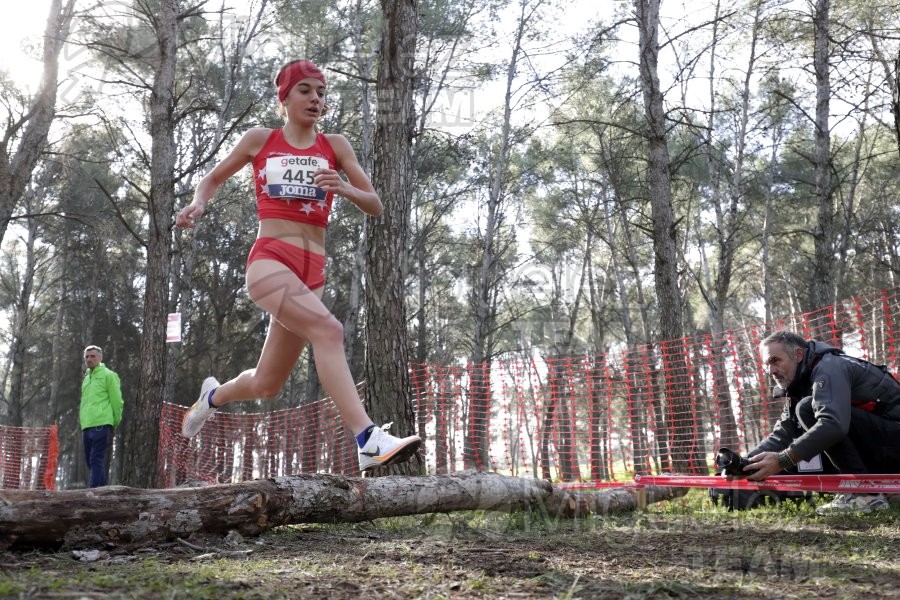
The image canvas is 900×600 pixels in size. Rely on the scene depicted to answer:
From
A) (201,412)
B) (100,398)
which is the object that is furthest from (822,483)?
(100,398)

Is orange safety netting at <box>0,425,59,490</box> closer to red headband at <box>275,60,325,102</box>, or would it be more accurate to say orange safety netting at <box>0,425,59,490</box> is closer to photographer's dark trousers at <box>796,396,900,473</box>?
red headband at <box>275,60,325,102</box>

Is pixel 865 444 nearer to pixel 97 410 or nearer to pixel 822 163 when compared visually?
pixel 97 410

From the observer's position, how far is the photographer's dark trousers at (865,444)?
4039 millimetres

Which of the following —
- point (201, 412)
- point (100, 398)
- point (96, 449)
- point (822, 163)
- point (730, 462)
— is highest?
point (822, 163)

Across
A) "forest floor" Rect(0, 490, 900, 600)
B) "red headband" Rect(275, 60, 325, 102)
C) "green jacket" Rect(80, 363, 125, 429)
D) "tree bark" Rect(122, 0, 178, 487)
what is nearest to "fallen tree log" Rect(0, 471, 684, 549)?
"forest floor" Rect(0, 490, 900, 600)

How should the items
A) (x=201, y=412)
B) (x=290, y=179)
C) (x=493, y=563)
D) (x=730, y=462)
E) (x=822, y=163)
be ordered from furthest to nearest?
(x=822, y=163), (x=201, y=412), (x=730, y=462), (x=290, y=179), (x=493, y=563)

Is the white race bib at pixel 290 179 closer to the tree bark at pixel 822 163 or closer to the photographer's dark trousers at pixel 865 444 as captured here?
the photographer's dark trousers at pixel 865 444

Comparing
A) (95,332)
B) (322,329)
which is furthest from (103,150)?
(322,329)

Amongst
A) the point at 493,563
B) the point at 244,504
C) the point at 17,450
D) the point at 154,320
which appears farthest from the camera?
the point at 17,450

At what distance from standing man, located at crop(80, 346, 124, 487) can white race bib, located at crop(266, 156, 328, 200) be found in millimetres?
6030

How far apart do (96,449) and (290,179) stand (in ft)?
21.8

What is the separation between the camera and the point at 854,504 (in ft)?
13.8

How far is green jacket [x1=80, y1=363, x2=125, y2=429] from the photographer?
27.8 ft

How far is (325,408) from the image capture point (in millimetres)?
11852
